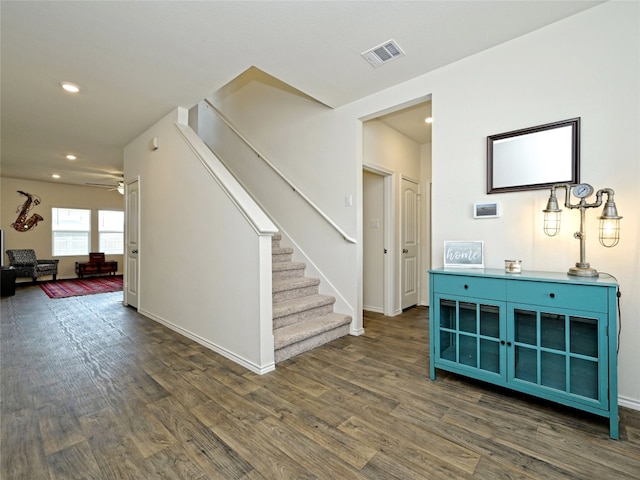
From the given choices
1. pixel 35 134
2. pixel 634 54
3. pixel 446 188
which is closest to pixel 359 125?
pixel 446 188

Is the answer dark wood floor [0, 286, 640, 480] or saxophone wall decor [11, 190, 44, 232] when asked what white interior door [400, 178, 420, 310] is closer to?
dark wood floor [0, 286, 640, 480]

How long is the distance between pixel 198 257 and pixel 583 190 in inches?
127

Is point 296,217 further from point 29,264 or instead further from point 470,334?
point 29,264

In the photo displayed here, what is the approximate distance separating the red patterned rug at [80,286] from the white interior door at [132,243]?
201 cm

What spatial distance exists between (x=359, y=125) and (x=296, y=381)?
2631mm

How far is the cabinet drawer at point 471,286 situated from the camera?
2057 millimetres

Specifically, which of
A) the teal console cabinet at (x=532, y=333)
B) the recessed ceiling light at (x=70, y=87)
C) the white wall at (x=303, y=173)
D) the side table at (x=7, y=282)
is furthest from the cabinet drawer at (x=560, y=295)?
the side table at (x=7, y=282)

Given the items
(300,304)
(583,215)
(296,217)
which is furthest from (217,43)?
(583,215)

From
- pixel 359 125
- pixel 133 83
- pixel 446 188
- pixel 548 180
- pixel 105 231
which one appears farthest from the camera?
pixel 105 231

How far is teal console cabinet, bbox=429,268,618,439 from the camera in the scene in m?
1.70

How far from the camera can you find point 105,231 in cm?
916

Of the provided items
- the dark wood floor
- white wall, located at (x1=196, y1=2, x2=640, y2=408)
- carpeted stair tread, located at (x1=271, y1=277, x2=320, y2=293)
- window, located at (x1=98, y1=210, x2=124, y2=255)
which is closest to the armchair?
window, located at (x1=98, y1=210, x2=124, y2=255)

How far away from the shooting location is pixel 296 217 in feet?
13.3

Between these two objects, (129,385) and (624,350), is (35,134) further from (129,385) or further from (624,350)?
(624,350)
